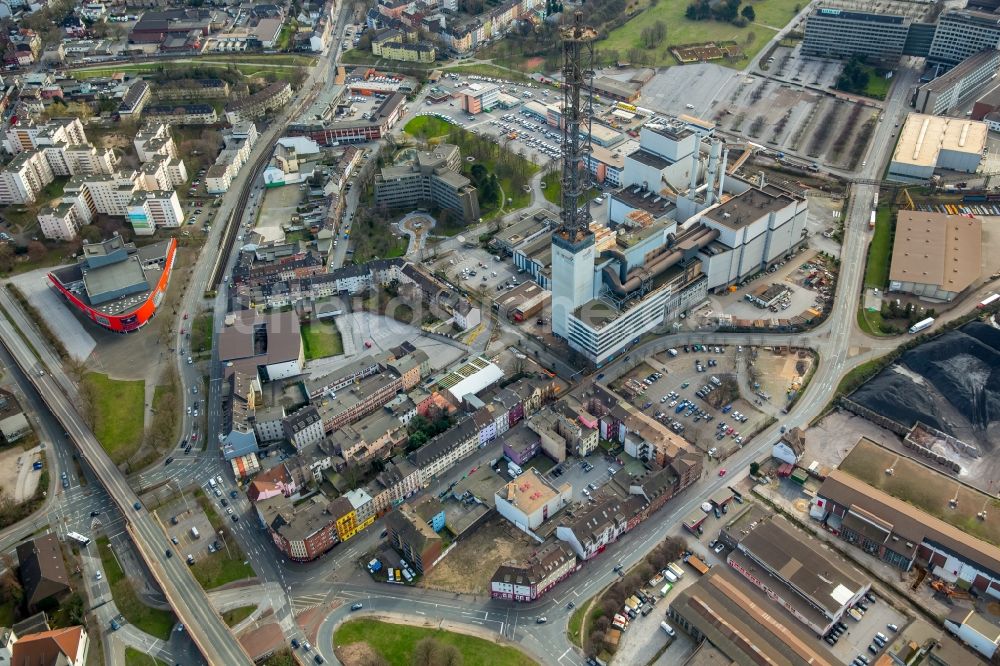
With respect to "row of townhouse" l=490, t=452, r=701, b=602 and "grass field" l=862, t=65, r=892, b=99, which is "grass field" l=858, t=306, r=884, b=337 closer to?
"row of townhouse" l=490, t=452, r=701, b=602

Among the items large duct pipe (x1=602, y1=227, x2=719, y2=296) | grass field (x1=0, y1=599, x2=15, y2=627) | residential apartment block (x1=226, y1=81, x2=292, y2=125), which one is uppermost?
residential apartment block (x1=226, y1=81, x2=292, y2=125)

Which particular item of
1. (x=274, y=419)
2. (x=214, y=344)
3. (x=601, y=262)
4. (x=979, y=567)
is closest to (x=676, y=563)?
(x=979, y=567)

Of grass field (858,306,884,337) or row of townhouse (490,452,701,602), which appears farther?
grass field (858,306,884,337)

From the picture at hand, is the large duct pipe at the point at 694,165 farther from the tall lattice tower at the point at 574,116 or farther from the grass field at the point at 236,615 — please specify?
the grass field at the point at 236,615

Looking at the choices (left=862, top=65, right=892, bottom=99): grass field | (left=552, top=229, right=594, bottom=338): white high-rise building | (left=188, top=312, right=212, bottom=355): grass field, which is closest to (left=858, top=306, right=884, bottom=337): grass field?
(left=552, top=229, right=594, bottom=338): white high-rise building

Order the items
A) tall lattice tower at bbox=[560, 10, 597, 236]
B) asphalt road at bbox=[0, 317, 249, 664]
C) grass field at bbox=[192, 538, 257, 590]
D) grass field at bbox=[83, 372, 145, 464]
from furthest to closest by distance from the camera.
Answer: grass field at bbox=[83, 372, 145, 464], tall lattice tower at bbox=[560, 10, 597, 236], grass field at bbox=[192, 538, 257, 590], asphalt road at bbox=[0, 317, 249, 664]

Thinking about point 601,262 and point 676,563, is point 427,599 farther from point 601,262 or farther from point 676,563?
point 601,262
